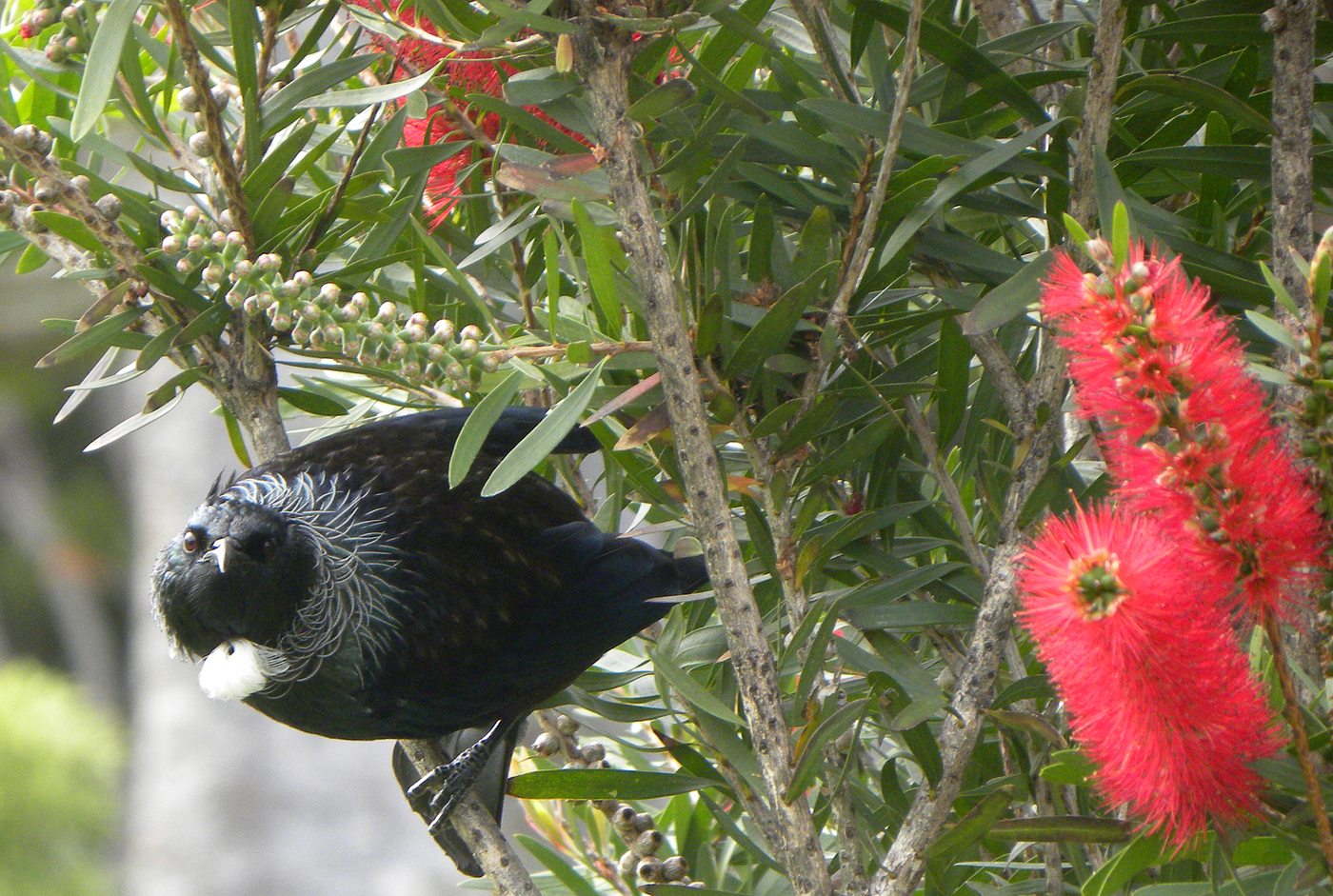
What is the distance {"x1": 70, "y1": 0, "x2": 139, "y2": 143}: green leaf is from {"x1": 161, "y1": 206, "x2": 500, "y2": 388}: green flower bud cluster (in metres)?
0.09

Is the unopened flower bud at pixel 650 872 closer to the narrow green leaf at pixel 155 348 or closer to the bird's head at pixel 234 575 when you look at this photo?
the bird's head at pixel 234 575

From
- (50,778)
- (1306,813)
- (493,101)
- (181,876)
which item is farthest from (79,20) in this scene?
(181,876)

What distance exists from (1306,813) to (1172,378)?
14 cm

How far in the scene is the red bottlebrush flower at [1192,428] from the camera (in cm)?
28

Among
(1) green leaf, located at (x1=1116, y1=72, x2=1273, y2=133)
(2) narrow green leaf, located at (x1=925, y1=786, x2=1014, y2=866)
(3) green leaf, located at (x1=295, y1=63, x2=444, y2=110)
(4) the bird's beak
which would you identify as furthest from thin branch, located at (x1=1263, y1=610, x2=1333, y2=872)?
(4) the bird's beak

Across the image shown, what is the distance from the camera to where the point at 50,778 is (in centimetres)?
252

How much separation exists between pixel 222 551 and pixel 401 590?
104mm

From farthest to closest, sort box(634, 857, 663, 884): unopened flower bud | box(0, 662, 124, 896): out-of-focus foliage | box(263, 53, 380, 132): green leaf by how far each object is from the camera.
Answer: box(0, 662, 124, 896): out-of-focus foliage → box(634, 857, 663, 884): unopened flower bud → box(263, 53, 380, 132): green leaf

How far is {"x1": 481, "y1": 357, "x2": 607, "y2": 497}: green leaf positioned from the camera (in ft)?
1.31

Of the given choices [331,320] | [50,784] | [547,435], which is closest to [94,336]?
[331,320]

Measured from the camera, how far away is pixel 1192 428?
0.29m

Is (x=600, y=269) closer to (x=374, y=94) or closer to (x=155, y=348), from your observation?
(x=374, y=94)

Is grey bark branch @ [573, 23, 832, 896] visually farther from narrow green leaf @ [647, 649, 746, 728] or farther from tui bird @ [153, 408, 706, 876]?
tui bird @ [153, 408, 706, 876]

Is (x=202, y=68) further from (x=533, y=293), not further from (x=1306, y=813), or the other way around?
(x=1306, y=813)
